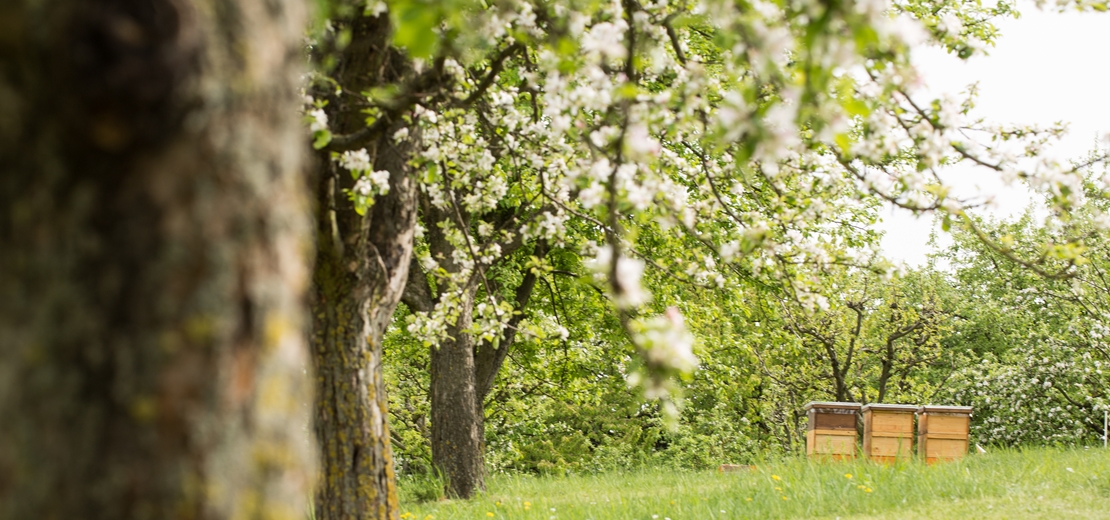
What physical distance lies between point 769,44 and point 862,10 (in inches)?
13.0

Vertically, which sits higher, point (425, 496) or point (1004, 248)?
point (1004, 248)

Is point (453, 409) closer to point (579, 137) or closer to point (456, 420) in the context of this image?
point (456, 420)

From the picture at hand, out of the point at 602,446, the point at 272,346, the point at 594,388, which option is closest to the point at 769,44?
the point at 272,346

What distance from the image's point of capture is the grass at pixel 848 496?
8445 mm

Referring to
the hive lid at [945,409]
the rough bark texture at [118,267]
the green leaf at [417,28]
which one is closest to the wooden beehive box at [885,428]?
the hive lid at [945,409]

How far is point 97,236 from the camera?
54.3 inches

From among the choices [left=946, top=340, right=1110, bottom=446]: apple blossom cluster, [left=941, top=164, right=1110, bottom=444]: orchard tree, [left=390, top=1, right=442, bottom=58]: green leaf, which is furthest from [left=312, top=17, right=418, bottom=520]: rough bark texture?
[left=946, top=340, right=1110, bottom=446]: apple blossom cluster

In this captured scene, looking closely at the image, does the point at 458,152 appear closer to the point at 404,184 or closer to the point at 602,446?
the point at 404,184

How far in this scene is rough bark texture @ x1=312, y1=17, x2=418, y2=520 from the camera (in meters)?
5.06

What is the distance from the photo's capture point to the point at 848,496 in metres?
8.98

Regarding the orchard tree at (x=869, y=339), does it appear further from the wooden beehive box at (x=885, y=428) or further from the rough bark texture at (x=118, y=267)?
the rough bark texture at (x=118, y=267)

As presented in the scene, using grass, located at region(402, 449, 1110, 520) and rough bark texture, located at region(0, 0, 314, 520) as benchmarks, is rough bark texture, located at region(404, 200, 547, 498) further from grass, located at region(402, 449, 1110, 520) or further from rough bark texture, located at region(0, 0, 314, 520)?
rough bark texture, located at region(0, 0, 314, 520)

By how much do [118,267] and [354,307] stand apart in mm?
3914

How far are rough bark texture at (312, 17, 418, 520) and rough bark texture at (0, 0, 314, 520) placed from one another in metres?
3.63
